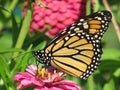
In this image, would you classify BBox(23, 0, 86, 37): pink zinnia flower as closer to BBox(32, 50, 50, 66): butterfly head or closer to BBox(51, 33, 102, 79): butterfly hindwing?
BBox(51, 33, 102, 79): butterfly hindwing

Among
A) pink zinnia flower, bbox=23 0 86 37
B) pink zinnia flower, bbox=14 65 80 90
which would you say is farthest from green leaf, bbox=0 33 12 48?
pink zinnia flower, bbox=14 65 80 90

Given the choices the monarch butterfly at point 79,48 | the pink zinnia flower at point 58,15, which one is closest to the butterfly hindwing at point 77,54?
the monarch butterfly at point 79,48

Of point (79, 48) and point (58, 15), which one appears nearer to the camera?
point (79, 48)

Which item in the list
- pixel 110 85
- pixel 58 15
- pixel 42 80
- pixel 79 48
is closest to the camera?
pixel 42 80

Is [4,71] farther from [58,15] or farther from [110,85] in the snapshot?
[58,15]

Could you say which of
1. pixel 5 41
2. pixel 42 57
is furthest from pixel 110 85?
pixel 5 41

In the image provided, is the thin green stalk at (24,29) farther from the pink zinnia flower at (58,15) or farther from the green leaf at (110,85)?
the pink zinnia flower at (58,15)
